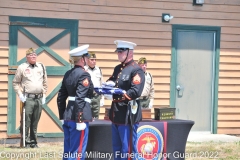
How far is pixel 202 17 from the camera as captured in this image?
1292 cm

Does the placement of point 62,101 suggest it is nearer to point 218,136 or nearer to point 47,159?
point 47,159

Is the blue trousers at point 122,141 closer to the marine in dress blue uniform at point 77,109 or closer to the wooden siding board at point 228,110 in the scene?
the marine in dress blue uniform at point 77,109

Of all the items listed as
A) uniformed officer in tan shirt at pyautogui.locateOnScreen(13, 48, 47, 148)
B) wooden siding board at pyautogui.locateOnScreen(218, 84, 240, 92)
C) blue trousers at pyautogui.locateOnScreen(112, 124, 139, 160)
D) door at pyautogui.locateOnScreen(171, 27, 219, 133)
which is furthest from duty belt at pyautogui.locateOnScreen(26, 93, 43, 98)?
wooden siding board at pyautogui.locateOnScreen(218, 84, 240, 92)

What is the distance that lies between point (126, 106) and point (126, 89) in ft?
0.78

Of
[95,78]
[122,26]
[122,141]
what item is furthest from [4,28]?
[122,141]

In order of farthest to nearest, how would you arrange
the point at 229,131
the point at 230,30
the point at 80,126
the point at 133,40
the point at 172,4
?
the point at 229,131 < the point at 230,30 < the point at 172,4 < the point at 133,40 < the point at 80,126

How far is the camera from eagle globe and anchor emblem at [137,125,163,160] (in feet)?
28.3

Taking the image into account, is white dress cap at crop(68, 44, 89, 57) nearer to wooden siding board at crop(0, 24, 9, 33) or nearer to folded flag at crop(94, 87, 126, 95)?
folded flag at crop(94, 87, 126, 95)

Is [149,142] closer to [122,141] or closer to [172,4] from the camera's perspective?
[122,141]

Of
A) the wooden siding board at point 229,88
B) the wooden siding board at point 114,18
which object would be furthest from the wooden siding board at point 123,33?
the wooden siding board at point 229,88

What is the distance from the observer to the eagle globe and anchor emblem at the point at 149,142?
8.62 m

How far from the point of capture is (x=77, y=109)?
7.48 m

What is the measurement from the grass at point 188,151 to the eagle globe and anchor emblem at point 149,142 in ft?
1.61

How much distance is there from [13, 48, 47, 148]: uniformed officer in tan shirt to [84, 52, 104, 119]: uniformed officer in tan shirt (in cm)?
100
